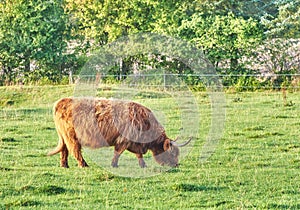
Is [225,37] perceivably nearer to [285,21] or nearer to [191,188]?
[285,21]

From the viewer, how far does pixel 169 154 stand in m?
12.6

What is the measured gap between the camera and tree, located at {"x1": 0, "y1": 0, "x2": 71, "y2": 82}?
2956cm

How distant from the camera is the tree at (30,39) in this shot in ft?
97.0

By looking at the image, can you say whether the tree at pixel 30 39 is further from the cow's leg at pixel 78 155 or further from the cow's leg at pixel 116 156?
the cow's leg at pixel 116 156

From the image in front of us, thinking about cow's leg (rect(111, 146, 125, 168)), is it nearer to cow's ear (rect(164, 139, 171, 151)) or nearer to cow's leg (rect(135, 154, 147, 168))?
cow's leg (rect(135, 154, 147, 168))

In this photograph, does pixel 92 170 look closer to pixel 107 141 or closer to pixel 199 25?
pixel 107 141

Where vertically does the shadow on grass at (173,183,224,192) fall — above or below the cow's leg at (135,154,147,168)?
below

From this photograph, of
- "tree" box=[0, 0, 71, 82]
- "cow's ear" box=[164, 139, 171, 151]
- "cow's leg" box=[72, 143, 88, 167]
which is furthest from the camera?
"tree" box=[0, 0, 71, 82]

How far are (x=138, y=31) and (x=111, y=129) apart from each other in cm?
1847

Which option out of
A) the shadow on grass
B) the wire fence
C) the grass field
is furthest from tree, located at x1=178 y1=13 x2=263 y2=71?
the shadow on grass

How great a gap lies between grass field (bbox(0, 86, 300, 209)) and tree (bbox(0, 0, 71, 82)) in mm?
11008

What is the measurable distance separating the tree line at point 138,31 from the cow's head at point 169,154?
14039mm

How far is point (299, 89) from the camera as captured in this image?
950 inches

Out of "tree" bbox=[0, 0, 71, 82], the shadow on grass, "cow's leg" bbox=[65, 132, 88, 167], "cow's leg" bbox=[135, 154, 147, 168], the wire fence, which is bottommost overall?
the shadow on grass
